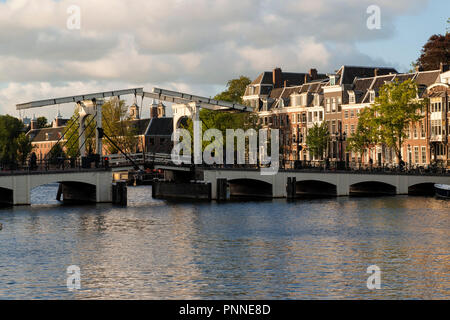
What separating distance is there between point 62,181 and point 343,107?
46.2 metres

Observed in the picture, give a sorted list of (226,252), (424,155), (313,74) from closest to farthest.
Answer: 1. (226,252)
2. (424,155)
3. (313,74)

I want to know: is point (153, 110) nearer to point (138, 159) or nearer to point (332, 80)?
point (332, 80)

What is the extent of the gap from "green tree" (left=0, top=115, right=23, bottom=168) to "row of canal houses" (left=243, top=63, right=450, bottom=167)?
113 ft

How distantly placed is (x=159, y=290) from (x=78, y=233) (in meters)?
15.9

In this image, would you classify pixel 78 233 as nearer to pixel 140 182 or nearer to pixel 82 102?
pixel 82 102

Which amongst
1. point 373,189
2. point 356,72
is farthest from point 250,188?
point 356,72

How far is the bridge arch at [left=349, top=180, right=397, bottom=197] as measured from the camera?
73.2 meters

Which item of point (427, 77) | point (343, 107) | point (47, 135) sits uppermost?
point (427, 77)

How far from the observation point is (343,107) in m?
96.3

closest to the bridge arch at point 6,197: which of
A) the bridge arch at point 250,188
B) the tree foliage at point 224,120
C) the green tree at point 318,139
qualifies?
the bridge arch at point 250,188

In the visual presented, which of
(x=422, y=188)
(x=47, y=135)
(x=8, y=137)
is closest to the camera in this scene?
(x=422, y=188)

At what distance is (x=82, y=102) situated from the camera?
61.2m

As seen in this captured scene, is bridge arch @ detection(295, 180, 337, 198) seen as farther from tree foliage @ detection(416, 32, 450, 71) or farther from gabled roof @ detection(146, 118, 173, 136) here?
gabled roof @ detection(146, 118, 173, 136)

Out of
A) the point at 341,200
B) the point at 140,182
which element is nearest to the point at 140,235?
the point at 341,200
